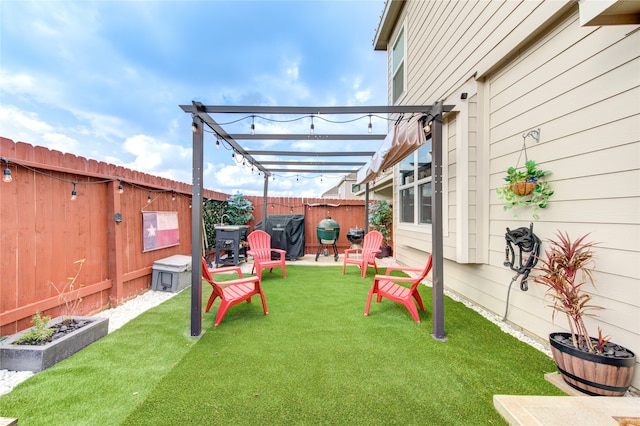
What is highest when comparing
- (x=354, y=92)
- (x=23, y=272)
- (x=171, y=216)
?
(x=354, y=92)

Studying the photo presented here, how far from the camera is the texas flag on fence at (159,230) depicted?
390 cm

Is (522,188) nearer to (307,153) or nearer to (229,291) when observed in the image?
(229,291)

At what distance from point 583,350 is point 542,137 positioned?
5.79ft

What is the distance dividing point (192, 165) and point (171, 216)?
2592 millimetres

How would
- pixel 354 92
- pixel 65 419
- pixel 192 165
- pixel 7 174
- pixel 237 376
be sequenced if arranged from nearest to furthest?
pixel 65 419
pixel 237 376
pixel 7 174
pixel 192 165
pixel 354 92

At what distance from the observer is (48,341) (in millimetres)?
2002

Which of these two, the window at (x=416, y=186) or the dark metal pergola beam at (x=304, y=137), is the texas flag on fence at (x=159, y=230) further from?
the window at (x=416, y=186)

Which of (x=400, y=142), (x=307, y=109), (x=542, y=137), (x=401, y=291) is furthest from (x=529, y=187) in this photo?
(x=307, y=109)

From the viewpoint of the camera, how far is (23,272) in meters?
2.26

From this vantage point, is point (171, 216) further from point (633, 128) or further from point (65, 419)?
point (633, 128)

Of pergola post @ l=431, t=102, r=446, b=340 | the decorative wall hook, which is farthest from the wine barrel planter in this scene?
the decorative wall hook

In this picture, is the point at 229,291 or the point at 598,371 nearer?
the point at 598,371

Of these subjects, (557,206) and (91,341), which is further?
(91,341)

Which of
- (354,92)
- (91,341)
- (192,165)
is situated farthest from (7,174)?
(354,92)
